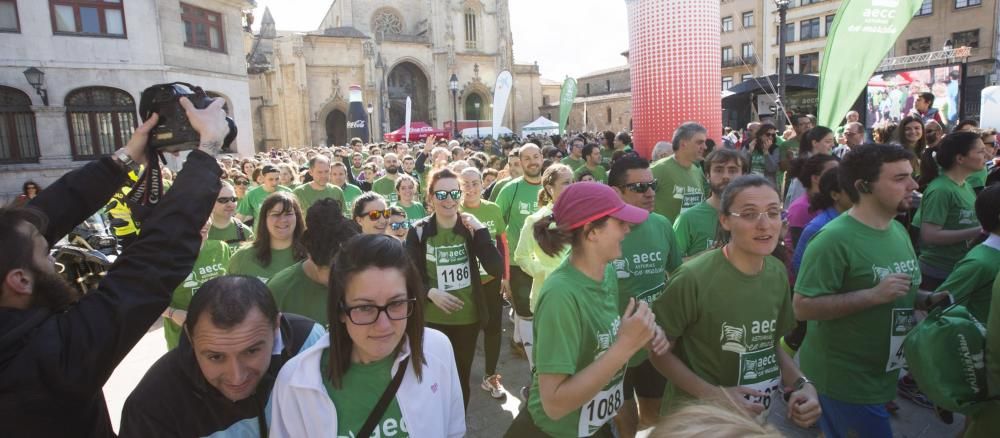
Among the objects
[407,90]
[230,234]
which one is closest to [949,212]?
[230,234]

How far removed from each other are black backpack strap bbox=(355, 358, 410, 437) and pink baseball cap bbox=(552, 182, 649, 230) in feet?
3.14

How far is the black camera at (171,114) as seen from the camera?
6.16ft

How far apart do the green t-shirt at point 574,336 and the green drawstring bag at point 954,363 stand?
1.29 meters

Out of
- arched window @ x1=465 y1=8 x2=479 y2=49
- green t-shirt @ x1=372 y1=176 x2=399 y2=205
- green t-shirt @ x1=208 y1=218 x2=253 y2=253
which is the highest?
arched window @ x1=465 y1=8 x2=479 y2=49

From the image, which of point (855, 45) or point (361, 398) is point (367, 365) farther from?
point (855, 45)

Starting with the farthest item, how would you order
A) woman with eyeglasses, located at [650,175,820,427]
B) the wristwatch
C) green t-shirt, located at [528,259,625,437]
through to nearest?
woman with eyeglasses, located at [650,175,820,427] < green t-shirt, located at [528,259,625,437] < the wristwatch

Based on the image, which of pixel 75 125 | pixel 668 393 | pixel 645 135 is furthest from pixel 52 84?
pixel 668 393

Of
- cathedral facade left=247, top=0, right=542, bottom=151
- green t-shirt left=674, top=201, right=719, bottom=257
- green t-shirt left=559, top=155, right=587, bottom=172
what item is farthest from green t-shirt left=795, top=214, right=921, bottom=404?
cathedral facade left=247, top=0, right=542, bottom=151

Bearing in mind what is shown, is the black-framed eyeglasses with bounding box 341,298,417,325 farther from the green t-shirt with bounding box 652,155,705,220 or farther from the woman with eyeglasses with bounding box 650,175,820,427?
the green t-shirt with bounding box 652,155,705,220

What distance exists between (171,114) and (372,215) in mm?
2312

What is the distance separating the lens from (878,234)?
2.81m

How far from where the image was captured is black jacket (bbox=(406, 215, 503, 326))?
424 cm

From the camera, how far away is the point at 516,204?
19.6ft

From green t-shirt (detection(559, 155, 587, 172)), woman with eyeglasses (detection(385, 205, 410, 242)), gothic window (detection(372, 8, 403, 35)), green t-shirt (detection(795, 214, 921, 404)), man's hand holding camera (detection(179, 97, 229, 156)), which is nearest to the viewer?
man's hand holding camera (detection(179, 97, 229, 156))
